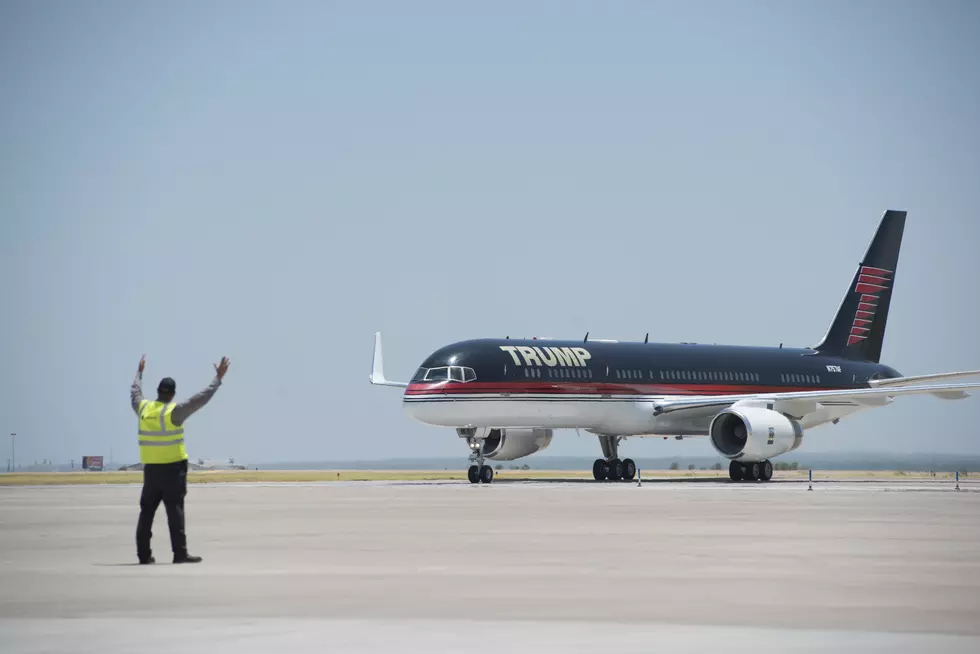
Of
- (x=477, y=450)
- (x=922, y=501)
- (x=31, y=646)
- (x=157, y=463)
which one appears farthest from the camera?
(x=477, y=450)

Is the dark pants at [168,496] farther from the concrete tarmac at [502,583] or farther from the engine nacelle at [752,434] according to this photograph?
the engine nacelle at [752,434]

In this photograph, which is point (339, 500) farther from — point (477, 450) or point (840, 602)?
point (840, 602)

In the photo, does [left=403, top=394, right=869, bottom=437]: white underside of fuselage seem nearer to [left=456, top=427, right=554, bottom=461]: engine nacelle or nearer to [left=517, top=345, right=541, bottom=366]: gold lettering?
[left=456, top=427, right=554, bottom=461]: engine nacelle

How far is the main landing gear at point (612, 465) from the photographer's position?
50.1m

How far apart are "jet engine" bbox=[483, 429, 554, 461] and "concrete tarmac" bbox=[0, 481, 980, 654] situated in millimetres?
21537

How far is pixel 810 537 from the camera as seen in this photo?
18875 mm

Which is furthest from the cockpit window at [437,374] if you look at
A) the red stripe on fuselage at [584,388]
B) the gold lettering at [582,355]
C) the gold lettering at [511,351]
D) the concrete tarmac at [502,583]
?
the concrete tarmac at [502,583]

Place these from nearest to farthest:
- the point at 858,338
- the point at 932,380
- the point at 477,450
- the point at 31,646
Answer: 1. the point at 31,646
2. the point at 477,450
3. the point at 932,380
4. the point at 858,338

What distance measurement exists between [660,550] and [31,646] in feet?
29.5

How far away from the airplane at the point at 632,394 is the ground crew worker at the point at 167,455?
2782 cm

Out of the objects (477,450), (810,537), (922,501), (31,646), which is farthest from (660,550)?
(477,450)

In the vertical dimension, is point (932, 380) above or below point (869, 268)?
below

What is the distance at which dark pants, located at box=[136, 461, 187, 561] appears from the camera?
50.2 feet

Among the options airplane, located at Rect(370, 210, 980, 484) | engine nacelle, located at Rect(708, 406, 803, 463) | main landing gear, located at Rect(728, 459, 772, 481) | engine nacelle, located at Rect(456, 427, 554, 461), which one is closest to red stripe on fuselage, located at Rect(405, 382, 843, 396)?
airplane, located at Rect(370, 210, 980, 484)
